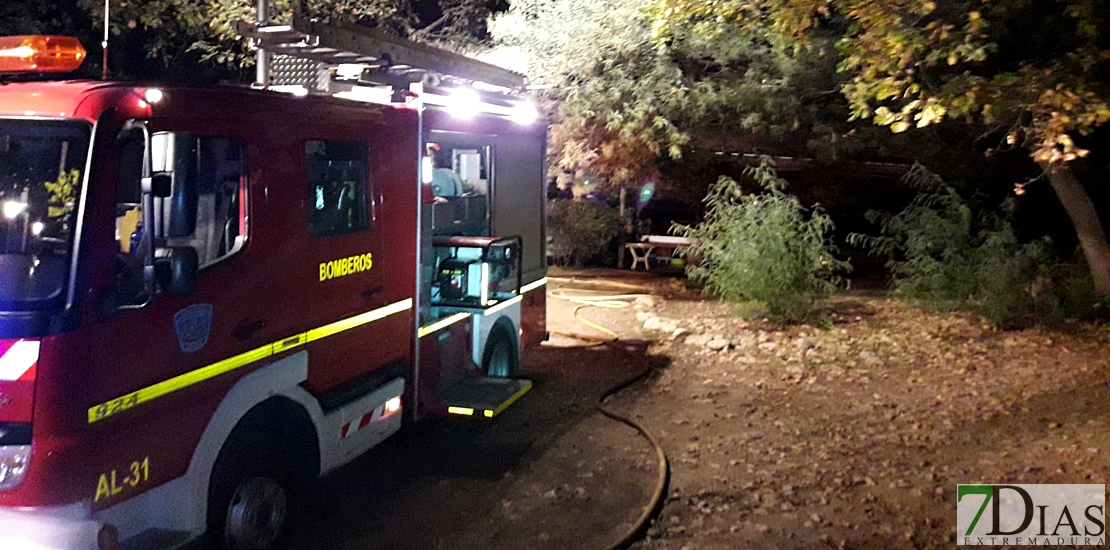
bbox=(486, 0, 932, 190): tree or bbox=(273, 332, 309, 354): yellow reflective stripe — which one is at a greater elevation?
bbox=(486, 0, 932, 190): tree

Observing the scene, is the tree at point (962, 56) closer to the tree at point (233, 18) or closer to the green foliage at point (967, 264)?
the green foliage at point (967, 264)

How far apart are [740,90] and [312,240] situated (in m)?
8.78

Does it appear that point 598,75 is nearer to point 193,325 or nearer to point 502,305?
point 502,305

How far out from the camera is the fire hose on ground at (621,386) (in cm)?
560

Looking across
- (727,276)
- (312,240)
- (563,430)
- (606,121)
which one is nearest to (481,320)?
(563,430)

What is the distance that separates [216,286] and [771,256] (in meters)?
8.02

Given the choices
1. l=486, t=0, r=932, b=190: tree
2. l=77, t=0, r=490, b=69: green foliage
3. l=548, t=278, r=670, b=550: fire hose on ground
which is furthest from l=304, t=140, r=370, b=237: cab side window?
l=486, t=0, r=932, b=190: tree

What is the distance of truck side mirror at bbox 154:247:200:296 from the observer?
3.99 metres

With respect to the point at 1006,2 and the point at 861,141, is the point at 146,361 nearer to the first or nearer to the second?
the point at 1006,2

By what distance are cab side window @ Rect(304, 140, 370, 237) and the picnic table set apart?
13380mm

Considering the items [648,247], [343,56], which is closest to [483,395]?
[343,56]

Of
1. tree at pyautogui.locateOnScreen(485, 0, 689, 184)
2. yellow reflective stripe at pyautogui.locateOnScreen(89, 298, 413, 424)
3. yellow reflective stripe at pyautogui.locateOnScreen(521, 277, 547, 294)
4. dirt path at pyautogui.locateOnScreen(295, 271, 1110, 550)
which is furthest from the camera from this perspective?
tree at pyautogui.locateOnScreen(485, 0, 689, 184)

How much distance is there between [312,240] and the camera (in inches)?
205

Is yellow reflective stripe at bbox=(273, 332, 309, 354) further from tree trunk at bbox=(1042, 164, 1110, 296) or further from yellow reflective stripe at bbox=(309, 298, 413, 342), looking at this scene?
tree trunk at bbox=(1042, 164, 1110, 296)
